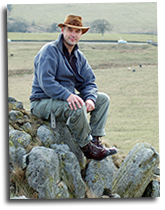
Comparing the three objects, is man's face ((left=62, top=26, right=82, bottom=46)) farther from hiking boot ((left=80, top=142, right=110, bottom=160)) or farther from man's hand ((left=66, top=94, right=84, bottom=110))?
hiking boot ((left=80, top=142, right=110, bottom=160))

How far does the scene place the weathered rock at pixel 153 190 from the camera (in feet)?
13.4

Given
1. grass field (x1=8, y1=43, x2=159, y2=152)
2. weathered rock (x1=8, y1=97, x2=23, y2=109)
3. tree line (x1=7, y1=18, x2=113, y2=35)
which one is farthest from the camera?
grass field (x1=8, y1=43, x2=159, y2=152)

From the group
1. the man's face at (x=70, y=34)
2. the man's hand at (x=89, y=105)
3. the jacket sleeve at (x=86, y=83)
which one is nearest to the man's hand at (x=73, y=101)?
the man's hand at (x=89, y=105)

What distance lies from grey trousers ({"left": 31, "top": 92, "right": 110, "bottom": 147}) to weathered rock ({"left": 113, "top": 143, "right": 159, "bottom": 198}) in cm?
65

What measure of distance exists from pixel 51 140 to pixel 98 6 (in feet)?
6.16

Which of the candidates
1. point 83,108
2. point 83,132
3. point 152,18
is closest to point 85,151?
point 83,132

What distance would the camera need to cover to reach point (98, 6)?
14.0 feet

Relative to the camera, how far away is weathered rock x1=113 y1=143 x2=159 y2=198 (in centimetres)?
410

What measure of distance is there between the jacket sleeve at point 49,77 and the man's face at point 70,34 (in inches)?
10.6

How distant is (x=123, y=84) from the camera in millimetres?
5070

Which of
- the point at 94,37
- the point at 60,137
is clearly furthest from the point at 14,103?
the point at 94,37

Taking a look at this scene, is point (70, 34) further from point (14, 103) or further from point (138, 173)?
point (138, 173)

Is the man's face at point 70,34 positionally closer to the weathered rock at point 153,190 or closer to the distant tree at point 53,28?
the distant tree at point 53,28

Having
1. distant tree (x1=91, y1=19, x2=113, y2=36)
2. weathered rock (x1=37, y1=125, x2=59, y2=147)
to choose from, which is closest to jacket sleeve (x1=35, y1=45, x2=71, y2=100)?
weathered rock (x1=37, y1=125, x2=59, y2=147)
